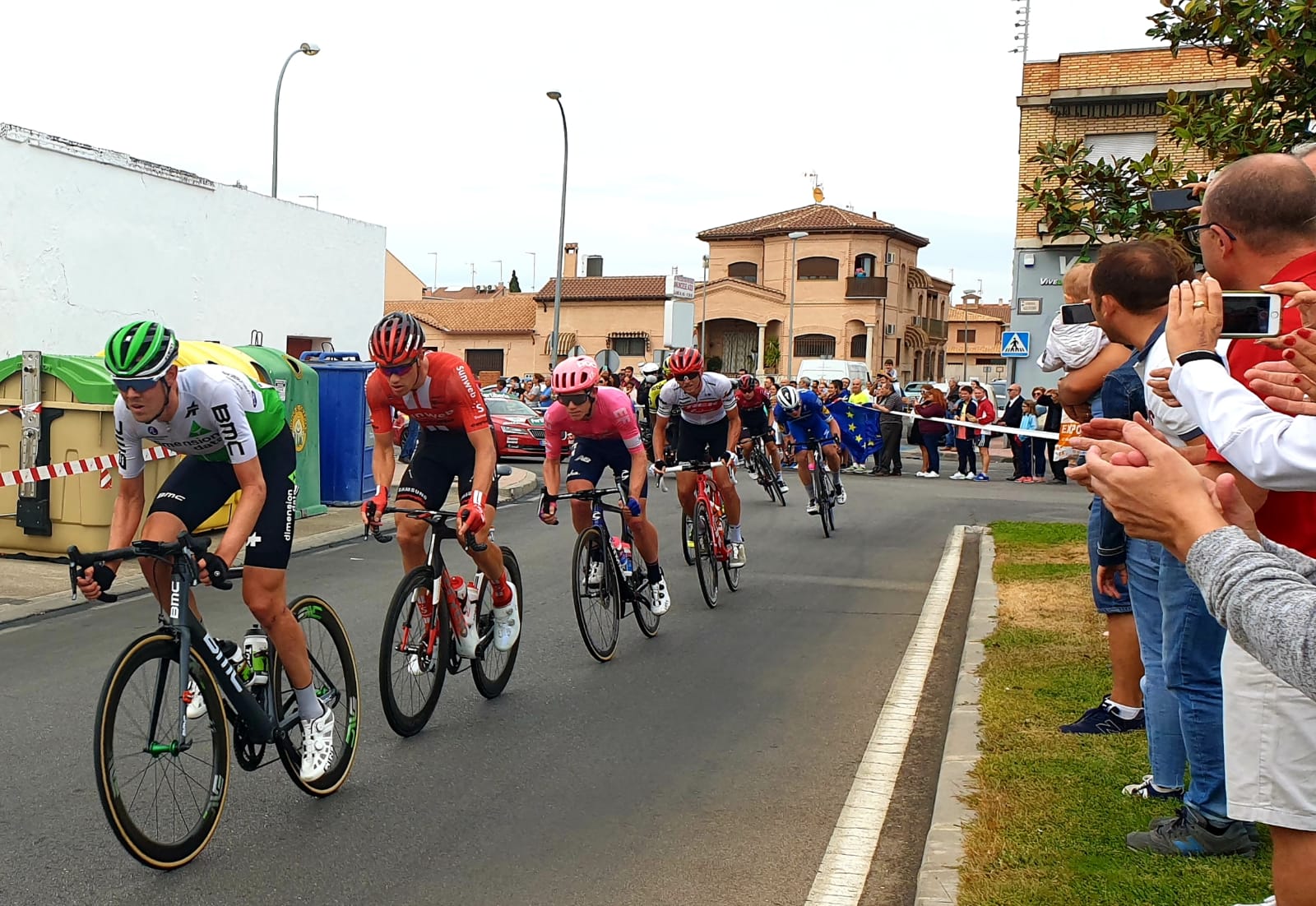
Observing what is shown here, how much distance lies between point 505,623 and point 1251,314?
196 inches

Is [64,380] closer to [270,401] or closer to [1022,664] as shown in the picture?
[270,401]

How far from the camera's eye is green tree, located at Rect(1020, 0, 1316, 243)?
6.70 meters

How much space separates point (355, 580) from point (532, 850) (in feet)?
21.0

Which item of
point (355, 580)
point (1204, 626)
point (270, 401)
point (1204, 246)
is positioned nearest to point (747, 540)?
point (355, 580)

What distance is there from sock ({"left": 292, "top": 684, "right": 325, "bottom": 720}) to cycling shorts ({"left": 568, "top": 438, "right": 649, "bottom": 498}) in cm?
318

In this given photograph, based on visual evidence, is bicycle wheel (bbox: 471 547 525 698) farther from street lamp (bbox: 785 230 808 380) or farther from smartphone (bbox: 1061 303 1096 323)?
street lamp (bbox: 785 230 808 380)

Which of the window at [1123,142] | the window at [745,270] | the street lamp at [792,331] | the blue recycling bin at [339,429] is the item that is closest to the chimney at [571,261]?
the window at [745,270]

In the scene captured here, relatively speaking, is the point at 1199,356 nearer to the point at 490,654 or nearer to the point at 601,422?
the point at 490,654

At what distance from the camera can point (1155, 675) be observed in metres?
4.59

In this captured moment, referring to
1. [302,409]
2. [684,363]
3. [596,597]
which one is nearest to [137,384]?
[596,597]

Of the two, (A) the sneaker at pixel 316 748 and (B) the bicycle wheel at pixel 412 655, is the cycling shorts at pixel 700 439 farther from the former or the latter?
(A) the sneaker at pixel 316 748

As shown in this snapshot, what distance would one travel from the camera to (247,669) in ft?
16.4

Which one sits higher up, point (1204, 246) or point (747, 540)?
point (1204, 246)

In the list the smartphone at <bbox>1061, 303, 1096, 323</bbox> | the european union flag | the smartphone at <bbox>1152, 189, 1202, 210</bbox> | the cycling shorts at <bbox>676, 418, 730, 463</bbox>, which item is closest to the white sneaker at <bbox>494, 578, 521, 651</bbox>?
the smartphone at <bbox>1061, 303, 1096, 323</bbox>
